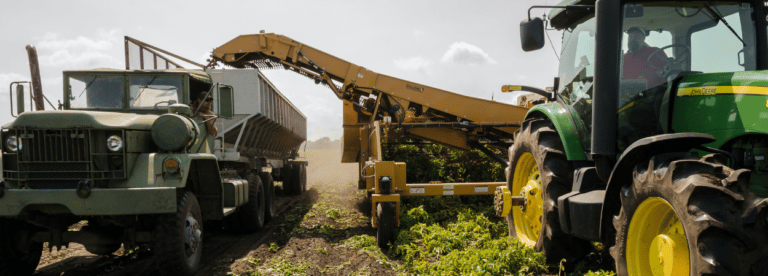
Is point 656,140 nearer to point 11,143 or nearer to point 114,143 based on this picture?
point 114,143

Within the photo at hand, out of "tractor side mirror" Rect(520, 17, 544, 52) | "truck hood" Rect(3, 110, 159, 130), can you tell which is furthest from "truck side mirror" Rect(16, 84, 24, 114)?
"tractor side mirror" Rect(520, 17, 544, 52)

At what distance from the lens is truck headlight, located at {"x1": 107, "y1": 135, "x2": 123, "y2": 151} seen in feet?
15.5

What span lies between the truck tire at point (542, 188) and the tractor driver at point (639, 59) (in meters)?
1.01

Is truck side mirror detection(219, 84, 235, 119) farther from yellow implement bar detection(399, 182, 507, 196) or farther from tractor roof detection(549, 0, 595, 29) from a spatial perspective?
tractor roof detection(549, 0, 595, 29)

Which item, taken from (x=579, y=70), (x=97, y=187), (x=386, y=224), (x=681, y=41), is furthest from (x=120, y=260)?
(x=681, y=41)

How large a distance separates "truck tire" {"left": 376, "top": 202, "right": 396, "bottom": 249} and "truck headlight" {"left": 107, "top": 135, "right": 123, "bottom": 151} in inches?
123

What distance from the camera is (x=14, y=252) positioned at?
4.80 m

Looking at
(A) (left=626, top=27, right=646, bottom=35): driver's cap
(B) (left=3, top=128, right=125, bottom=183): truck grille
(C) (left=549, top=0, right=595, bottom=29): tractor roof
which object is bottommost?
(B) (left=3, top=128, right=125, bottom=183): truck grille

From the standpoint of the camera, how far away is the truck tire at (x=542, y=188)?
4.29 meters

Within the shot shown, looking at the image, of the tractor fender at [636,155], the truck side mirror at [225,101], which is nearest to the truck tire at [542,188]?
the tractor fender at [636,155]

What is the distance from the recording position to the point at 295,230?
25.0ft

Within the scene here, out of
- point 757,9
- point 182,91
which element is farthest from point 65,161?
point 757,9

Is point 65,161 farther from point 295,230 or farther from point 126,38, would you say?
point 126,38

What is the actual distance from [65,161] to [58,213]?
0.52m
